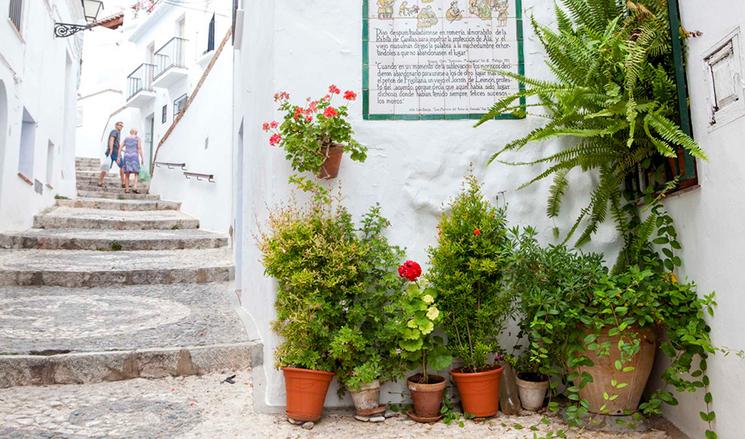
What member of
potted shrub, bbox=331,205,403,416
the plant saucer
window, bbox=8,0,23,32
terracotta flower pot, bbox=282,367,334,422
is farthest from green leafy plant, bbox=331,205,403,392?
window, bbox=8,0,23,32

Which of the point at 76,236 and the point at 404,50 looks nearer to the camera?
the point at 404,50

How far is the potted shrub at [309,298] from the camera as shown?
2.93 metres

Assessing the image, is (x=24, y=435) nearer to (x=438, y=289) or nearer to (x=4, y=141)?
(x=438, y=289)

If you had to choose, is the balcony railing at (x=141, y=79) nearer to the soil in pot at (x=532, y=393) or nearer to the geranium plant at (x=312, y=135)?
the geranium plant at (x=312, y=135)

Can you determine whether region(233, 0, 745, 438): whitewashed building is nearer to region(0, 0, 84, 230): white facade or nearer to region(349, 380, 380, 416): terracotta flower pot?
region(349, 380, 380, 416): terracotta flower pot

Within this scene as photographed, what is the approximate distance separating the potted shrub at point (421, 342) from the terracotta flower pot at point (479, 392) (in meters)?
0.12

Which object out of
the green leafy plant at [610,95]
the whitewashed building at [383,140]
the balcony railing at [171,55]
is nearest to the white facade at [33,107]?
the whitewashed building at [383,140]

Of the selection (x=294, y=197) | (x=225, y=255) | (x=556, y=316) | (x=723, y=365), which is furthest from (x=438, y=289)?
(x=225, y=255)

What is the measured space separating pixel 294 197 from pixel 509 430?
1.75 metres

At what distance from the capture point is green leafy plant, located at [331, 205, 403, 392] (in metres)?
2.93

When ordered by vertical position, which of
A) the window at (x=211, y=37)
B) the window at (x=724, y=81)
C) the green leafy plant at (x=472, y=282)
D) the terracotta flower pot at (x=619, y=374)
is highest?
the window at (x=211, y=37)

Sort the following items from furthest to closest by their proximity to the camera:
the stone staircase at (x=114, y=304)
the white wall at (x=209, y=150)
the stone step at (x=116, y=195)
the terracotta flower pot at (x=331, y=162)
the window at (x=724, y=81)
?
the stone step at (x=116, y=195)
the white wall at (x=209, y=150)
the stone staircase at (x=114, y=304)
the terracotta flower pot at (x=331, y=162)
the window at (x=724, y=81)

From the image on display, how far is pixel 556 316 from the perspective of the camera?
2.84m

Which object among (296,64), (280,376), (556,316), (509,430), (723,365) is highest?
(296,64)
